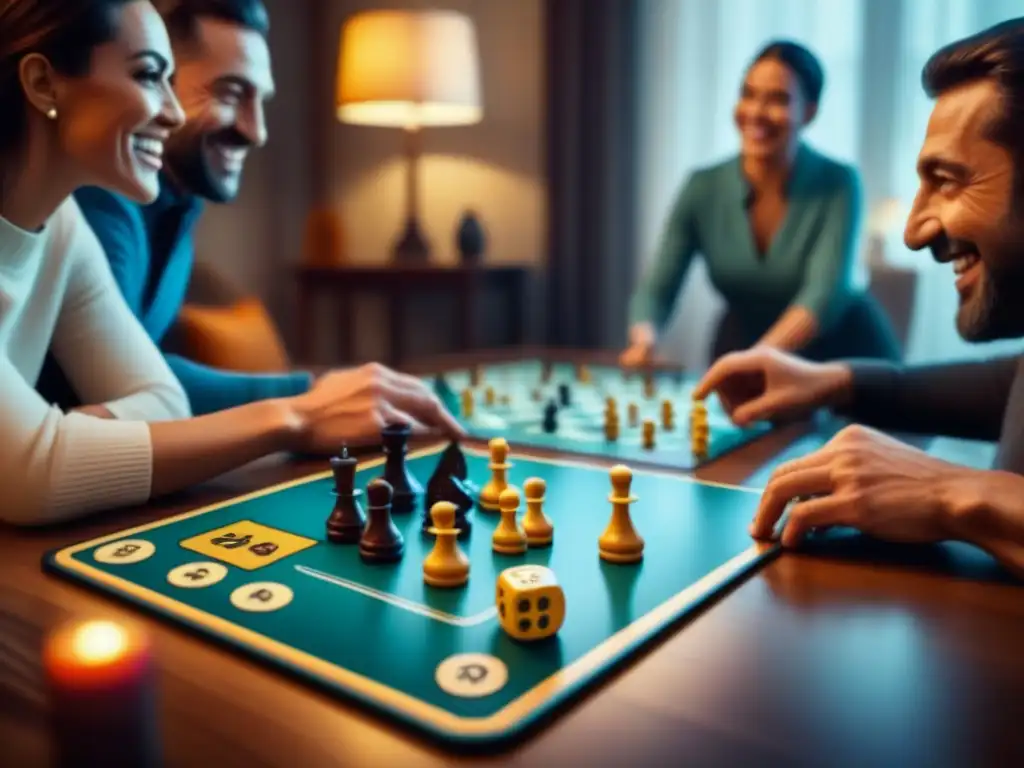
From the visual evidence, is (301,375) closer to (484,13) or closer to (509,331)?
(509,331)

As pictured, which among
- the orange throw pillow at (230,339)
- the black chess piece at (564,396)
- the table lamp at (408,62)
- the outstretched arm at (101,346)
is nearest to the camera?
the outstretched arm at (101,346)

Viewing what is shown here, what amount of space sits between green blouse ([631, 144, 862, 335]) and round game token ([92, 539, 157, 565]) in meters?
1.49

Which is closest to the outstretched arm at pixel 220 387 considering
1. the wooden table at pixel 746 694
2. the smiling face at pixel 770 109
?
the wooden table at pixel 746 694

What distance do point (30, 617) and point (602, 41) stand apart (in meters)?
3.18

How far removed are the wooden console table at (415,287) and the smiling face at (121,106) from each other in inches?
94.3

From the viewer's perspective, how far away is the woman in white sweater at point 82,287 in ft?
3.01

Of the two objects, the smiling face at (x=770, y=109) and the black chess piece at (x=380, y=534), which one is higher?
the smiling face at (x=770, y=109)

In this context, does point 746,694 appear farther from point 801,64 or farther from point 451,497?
point 801,64

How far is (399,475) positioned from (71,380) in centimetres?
47

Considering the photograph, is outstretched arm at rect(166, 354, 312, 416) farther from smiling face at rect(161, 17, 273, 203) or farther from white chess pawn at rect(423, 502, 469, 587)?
white chess pawn at rect(423, 502, 469, 587)

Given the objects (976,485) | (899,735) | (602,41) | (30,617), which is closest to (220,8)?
(30,617)

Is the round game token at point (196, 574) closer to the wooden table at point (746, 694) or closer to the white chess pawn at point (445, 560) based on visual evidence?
the wooden table at point (746, 694)

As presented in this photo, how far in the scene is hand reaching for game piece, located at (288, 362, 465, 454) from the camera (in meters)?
1.17

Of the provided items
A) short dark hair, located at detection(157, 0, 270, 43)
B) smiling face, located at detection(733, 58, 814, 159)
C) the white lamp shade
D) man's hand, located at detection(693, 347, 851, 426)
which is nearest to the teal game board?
man's hand, located at detection(693, 347, 851, 426)
